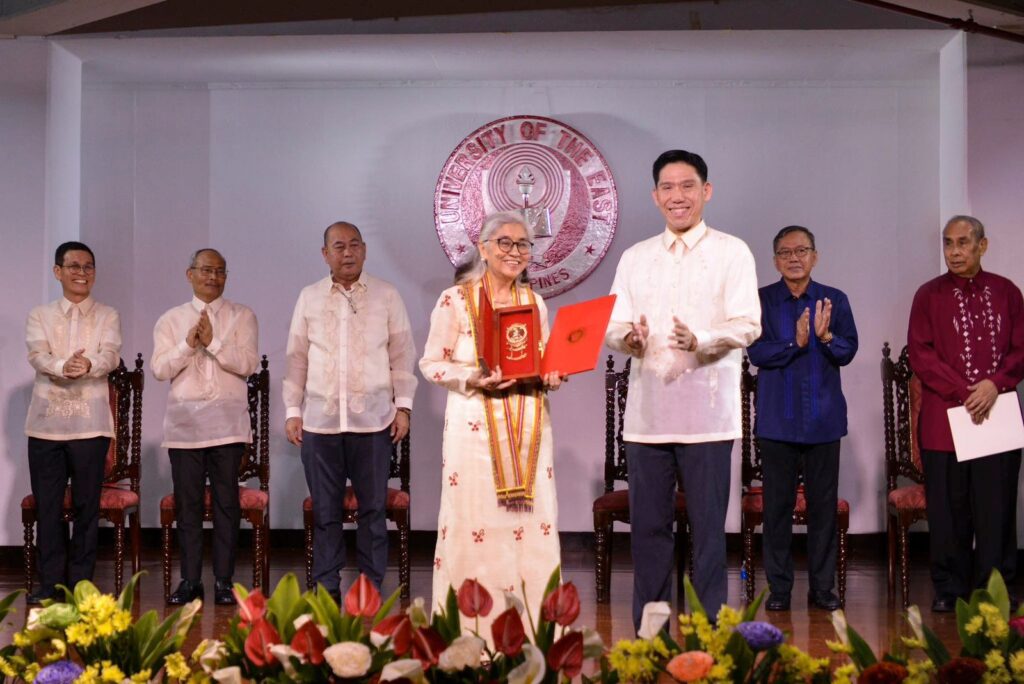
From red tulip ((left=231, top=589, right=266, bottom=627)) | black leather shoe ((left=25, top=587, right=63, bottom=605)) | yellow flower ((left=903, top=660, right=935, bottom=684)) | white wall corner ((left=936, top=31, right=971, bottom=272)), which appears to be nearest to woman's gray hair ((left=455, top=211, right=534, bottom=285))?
red tulip ((left=231, top=589, right=266, bottom=627))

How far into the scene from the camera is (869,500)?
20.5ft

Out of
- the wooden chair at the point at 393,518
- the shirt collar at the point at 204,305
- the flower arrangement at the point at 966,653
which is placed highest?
the shirt collar at the point at 204,305

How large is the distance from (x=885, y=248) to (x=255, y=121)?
352 cm

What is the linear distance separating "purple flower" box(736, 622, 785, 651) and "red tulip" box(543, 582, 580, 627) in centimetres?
24

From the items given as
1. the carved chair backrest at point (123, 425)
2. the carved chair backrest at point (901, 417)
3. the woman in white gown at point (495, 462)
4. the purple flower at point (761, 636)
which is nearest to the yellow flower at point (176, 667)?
the purple flower at point (761, 636)

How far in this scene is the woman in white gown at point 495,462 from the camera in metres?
3.57

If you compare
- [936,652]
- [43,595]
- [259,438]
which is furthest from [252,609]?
[259,438]

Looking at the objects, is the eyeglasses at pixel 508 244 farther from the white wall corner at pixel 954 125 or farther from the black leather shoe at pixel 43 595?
the white wall corner at pixel 954 125

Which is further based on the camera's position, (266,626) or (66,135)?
(66,135)

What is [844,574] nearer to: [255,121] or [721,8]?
[721,8]

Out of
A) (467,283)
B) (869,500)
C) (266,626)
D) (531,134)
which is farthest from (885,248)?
(266,626)

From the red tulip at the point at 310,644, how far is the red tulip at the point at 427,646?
0.13 meters

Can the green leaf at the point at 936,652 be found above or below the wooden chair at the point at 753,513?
above

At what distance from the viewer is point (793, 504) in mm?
4918
